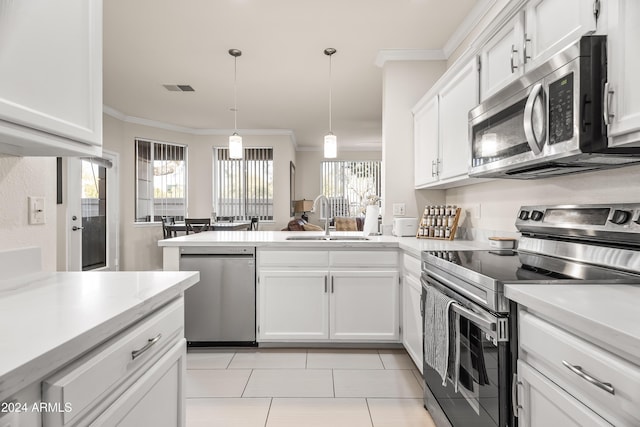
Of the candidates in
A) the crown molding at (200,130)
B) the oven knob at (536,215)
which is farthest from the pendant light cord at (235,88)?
the oven knob at (536,215)

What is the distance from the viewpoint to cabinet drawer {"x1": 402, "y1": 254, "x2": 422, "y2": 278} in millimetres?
2333

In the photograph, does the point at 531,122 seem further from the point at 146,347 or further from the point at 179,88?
the point at 179,88

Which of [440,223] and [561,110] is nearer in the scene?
[561,110]

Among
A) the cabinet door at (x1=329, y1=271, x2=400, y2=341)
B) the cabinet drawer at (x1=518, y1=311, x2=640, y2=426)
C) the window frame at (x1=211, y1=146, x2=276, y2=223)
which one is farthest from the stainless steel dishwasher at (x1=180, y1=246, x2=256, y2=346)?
the window frame at (x1=211, y1=146, x2=276, y2=223)

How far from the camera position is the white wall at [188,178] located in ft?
19.9

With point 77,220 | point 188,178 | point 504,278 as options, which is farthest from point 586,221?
point 188,178

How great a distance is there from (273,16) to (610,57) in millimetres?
2526

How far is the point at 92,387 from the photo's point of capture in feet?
2.43

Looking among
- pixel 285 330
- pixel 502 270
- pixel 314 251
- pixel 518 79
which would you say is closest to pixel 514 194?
pixel 518 79

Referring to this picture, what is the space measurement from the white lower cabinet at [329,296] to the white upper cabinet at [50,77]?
69.9 inches

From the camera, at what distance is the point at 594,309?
2.84 feet

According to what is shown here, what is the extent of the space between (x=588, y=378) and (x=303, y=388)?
5.79ft

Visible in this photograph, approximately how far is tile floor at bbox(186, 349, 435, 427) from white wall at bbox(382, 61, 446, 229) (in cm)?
142

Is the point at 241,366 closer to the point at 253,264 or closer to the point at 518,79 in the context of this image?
the point at 253,264
